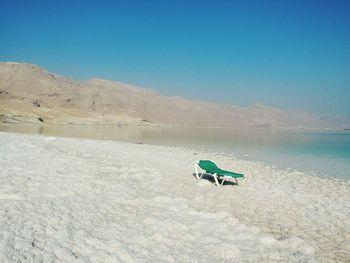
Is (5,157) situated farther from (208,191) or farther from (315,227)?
(315,227)

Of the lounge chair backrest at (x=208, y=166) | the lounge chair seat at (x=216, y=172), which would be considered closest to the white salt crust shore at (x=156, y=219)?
the lounge chair seat at (x=216, y=172)

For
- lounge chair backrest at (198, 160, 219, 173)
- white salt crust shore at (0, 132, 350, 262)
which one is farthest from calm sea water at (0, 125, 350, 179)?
white salt crust shore at (0, 132, 350, 262)

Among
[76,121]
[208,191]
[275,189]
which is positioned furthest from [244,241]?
[76,121]

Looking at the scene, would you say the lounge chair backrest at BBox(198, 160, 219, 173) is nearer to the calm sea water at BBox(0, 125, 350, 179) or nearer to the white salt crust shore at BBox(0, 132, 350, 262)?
the white salt crust shore at BBox(0, 132, 350, 262)

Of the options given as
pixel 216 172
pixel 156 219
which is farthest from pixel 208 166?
pixel 156 219

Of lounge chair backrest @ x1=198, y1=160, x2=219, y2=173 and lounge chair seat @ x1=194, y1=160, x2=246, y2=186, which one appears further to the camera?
lounge chair backrest @ x1=198, y1=160, x2=219, y2=173

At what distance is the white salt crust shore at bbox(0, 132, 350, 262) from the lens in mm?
5750

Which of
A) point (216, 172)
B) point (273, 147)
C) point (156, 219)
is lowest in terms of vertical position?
point (156, 219)

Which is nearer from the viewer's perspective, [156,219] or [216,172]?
[156,219]

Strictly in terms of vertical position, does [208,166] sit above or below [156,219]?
above

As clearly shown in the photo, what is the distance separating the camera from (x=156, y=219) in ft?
25.1

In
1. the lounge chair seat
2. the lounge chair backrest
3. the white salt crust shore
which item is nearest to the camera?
the white salt crust shore

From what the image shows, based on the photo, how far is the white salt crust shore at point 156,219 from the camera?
226 inches

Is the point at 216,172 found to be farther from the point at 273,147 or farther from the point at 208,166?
the point at 273,147
